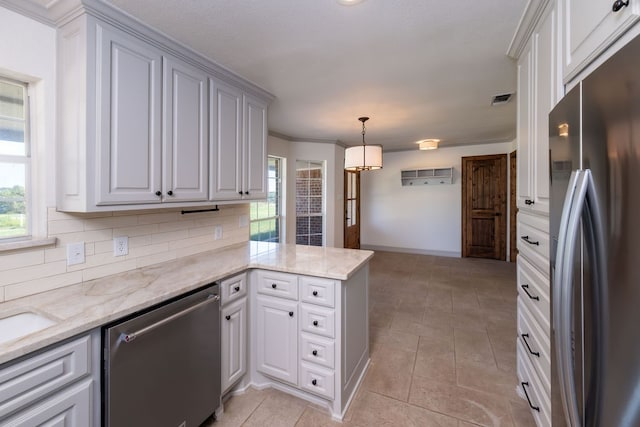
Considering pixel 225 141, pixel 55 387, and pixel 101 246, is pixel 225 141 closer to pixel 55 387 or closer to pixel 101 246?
pixel 101 246

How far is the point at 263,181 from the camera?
266cm

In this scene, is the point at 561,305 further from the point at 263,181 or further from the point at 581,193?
the point at 263,181

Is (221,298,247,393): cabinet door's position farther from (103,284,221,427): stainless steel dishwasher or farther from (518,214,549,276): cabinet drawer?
(518,214,549,276): cabinet drawer

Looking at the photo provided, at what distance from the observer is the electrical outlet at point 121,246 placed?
1.79 metres

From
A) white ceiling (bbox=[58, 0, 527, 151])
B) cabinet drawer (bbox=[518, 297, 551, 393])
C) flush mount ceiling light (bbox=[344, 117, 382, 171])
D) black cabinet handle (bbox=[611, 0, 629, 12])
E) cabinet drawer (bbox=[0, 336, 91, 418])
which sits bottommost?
cabinet drawer (bbox=[518, 297, 551, 393])

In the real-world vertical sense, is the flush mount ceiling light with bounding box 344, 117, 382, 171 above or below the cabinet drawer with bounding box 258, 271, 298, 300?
above

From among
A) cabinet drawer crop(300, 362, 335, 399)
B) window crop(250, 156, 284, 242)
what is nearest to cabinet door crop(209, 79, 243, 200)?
cabinet drawer crop(300, 362, 335, 399)

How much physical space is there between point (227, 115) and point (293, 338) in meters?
1.72

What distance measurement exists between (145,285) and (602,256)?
189 cm

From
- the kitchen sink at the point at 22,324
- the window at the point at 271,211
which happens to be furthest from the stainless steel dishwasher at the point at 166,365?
the window at the point at 271,211

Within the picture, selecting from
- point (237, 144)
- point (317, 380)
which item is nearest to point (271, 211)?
point (237, 144)

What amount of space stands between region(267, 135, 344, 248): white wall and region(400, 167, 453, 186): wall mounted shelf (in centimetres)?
172

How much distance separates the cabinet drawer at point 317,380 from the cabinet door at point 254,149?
1422 mm

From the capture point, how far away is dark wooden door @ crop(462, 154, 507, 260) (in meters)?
5.57
